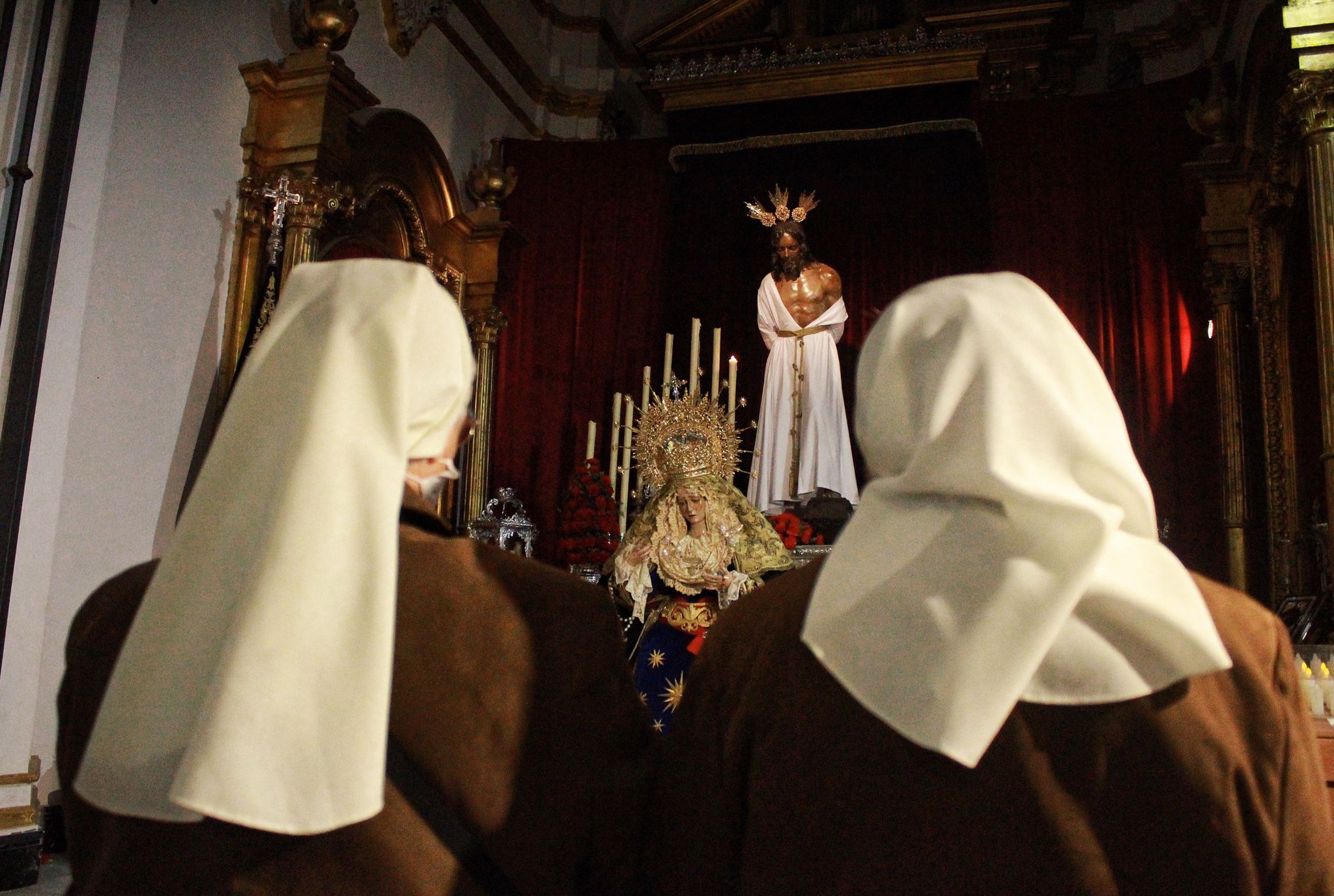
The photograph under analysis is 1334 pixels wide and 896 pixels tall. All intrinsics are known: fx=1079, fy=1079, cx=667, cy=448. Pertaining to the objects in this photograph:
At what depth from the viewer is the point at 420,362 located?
Answer: 1339 mm

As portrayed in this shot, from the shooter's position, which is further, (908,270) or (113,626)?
(908,270)

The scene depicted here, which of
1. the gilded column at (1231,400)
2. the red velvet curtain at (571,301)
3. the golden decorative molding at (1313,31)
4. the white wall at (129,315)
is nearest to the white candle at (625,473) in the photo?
the red velvet curtain at (571,301)

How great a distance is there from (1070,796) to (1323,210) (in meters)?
3.45

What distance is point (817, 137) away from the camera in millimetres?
7027

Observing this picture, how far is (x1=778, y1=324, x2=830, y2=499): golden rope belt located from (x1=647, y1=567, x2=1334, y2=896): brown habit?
4.88m

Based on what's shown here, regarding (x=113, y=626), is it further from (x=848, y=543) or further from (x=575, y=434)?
(x=575, y=434)

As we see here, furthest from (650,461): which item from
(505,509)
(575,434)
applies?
(575,434)

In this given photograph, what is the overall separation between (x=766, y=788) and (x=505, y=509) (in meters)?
5.02

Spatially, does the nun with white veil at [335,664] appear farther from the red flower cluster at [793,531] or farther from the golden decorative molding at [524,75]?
the golden decorative molding at [524,75]

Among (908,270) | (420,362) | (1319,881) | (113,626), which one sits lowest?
(1319,881)

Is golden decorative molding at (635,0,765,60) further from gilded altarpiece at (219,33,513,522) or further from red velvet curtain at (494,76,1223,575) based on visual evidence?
gilded altarpiece at (219,33,513,522)

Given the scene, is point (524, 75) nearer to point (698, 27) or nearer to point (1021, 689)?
point (698, 27)

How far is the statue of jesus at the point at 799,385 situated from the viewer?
6117mm

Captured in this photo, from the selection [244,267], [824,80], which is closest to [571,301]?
[824,80]
